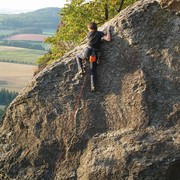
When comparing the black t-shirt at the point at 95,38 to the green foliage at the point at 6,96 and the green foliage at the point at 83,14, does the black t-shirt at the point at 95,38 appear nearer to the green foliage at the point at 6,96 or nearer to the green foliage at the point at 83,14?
the green foliage at the point at 83,14

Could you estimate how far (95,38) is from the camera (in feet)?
57.5

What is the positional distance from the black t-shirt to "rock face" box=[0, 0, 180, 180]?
0.49m

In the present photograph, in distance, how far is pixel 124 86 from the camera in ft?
57.0

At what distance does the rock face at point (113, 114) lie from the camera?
53.3ft

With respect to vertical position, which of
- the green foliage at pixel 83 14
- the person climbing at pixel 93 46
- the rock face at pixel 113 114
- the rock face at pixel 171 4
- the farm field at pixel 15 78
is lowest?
the rock face at pixel 113 114

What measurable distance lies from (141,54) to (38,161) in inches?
284

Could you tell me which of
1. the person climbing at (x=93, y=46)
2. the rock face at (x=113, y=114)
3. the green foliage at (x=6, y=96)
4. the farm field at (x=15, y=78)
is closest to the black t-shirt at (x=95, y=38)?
the person climbing at (x=93, y=46)

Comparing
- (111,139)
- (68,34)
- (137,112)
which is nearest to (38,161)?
(111,139)

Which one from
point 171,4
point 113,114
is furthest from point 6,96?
point 171,4

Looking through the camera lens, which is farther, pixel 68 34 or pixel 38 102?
pixel 68 34

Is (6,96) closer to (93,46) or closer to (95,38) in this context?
(93,46)

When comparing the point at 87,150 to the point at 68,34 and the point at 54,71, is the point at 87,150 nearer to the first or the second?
the point at 54,71

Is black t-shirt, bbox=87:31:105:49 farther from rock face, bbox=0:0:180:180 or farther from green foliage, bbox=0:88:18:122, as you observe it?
green foliage, bbox=0:88:18:122

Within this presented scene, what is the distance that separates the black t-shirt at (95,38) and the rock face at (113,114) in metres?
0.49
